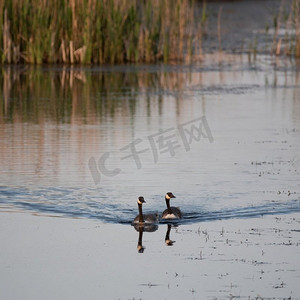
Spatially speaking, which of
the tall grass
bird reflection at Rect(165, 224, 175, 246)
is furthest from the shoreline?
the tall grass

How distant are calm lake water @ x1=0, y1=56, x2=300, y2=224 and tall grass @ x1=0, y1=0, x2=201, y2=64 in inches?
25.6

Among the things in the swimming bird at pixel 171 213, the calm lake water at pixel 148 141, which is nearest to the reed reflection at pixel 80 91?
the calm lake water at pixel 148 141

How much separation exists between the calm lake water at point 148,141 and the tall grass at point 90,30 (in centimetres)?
65

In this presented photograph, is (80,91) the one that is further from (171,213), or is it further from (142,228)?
(142,228)

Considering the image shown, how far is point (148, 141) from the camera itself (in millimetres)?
14516

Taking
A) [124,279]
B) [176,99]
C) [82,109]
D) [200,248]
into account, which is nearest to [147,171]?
[200,248]

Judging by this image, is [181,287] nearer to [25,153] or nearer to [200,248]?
[200,248]

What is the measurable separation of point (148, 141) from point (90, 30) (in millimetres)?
9467

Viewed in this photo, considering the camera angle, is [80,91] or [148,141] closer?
[148,141]

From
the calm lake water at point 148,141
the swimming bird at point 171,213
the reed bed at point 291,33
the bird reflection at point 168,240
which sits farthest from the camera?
the reed bed at point 291,33

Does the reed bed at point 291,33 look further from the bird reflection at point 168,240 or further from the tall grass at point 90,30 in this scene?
the bird reflection at point 168,240

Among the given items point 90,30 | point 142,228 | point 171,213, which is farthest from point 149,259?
point 90,30

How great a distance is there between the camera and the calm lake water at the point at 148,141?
431 inches

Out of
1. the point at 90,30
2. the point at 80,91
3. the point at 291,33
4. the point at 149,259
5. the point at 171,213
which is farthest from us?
the point at 291,33
